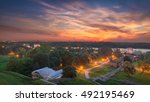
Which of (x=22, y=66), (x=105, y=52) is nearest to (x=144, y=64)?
(x=105, y=52)

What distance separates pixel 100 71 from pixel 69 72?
1.30ft

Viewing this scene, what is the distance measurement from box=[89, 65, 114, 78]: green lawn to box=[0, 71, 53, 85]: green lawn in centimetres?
60

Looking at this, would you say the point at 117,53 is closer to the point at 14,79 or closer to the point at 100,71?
the point at 100,71

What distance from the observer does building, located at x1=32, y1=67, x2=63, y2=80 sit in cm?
427

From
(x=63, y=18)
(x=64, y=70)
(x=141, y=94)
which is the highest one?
(x=63, y=18)

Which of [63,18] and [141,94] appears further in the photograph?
[63,18]

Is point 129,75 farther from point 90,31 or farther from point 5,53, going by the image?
point 5,53

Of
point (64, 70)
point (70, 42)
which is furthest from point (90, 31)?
point (64, 70)

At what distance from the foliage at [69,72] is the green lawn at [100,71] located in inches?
8.2

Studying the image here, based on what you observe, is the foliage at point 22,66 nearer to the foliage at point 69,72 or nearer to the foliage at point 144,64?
the foliage at point 69,72

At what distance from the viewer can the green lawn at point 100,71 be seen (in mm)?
4340

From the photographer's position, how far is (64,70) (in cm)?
428

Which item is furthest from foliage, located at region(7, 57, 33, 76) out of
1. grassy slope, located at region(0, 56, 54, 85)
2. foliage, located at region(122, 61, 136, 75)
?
foliage, located at region(122, 61, 136, 75)

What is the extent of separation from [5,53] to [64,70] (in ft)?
2.72
